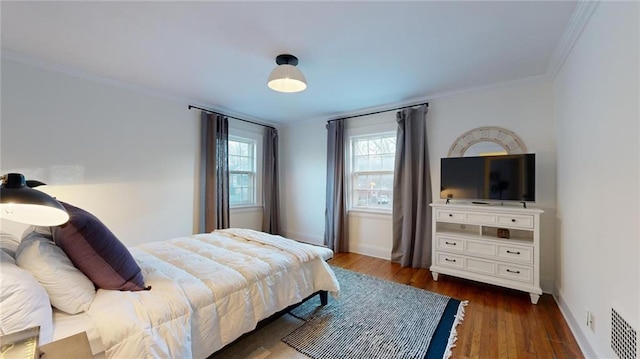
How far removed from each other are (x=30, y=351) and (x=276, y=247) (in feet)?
5.35

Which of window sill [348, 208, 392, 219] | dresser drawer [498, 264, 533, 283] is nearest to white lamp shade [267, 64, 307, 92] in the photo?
window sill [348, 208, 392, 219]

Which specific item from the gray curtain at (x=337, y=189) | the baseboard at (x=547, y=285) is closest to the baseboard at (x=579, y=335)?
the baseboard at (x=547, y=285)

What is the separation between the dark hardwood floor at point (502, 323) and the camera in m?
1.88

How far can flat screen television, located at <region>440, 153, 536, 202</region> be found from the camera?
9.15 ft

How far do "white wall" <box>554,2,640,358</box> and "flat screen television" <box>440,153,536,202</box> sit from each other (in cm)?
36

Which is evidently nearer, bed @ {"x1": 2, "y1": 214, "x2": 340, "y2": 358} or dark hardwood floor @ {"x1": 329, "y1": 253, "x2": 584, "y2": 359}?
bed @ {"x1": 2, "y1": 214, "x2": 340, "y2": 358}

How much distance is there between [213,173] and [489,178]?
382cm

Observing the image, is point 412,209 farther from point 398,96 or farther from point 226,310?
point 226,310

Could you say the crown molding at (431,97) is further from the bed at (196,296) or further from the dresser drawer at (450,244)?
the bed at (196,296)

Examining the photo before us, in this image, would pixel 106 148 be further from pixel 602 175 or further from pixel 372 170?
pixel 602 175

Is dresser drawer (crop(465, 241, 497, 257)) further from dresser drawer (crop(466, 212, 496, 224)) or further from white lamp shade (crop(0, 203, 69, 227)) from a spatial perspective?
white lamp shade (crop(0, 203, 69, 227))

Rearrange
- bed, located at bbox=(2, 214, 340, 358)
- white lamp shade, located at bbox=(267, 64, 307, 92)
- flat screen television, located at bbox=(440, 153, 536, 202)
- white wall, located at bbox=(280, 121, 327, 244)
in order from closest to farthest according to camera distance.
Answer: bed, located at bbox=(2, 214, 340, 358), white lamp shade, located at bbox=(267, 64, 307, 92), flat screen television, located at bbox=(440, 153, 536, 202), white wall, located at bbox=(280, 121, 327, 244)

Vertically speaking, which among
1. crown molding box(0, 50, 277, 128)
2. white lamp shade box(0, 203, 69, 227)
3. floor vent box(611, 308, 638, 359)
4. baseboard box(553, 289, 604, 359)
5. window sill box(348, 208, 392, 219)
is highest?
crown molding box(0, 50, 277, 128)

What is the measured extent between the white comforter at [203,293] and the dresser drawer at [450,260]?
1.53 metres
